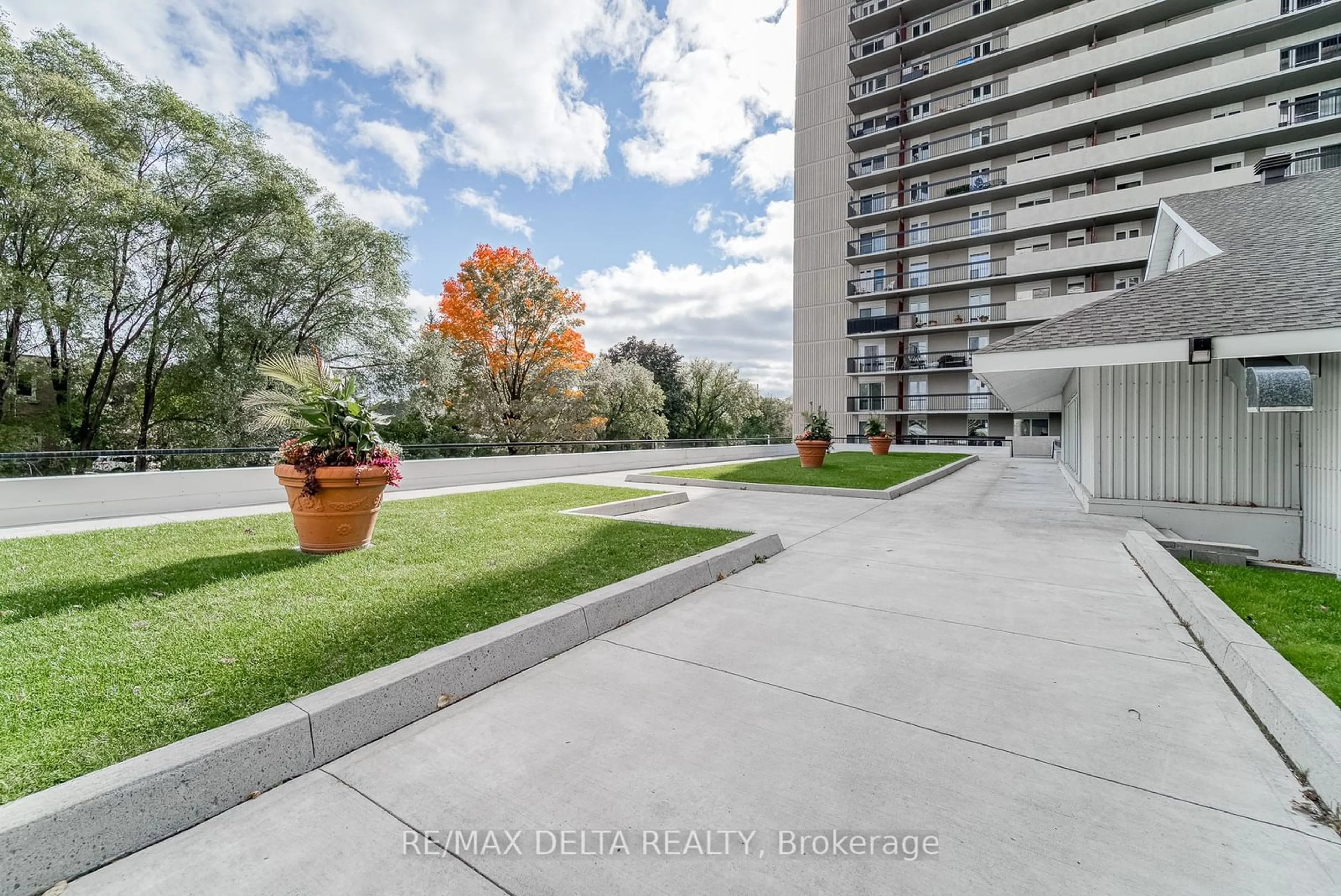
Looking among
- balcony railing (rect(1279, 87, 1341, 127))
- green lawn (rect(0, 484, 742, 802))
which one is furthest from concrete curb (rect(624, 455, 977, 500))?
balcony railing (rect(1279, 87, 1341, 127))

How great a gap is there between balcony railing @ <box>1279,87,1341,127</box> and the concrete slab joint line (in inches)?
1224

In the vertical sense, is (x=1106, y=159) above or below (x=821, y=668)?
above

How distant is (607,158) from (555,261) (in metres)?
3.87

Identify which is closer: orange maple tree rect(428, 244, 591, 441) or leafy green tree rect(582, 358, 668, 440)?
orange maple tree rect(428, 244, 591, 441)

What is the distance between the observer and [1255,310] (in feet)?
18.4

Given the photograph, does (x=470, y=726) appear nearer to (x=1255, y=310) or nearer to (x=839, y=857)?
(x=839, y=857)

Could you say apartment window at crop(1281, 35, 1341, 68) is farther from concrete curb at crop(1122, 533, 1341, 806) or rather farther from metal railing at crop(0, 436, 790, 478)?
metal railing at crop(0, 436, 790, 478)

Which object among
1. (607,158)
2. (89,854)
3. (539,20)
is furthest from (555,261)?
(89,854)

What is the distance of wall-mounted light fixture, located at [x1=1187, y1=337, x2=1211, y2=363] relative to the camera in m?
5.46

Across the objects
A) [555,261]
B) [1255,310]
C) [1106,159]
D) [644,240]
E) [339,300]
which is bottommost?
[1255,310]

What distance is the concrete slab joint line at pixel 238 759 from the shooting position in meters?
1.43

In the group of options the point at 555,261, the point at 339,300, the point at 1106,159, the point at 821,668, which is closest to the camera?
the point at 821,668

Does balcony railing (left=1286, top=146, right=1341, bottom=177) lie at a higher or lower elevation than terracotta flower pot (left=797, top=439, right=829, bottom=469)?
higher

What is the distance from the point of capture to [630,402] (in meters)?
31.5
